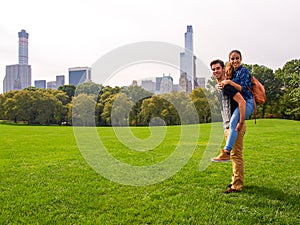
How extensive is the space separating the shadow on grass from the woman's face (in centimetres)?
240

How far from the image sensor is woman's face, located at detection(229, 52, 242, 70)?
17.4ft

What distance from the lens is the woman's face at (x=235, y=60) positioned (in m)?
5.31

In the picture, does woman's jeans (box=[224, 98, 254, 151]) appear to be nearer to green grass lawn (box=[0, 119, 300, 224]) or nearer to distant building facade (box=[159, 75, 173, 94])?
green grass lawn (box=[0, 119, 300, 224])

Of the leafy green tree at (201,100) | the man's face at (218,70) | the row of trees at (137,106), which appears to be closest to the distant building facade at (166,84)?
the row of trees at (137,106)

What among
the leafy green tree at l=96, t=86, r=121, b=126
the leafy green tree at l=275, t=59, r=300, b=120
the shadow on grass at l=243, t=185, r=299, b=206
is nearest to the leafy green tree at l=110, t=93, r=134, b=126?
the leafy green tree at l=96, t=86, r=121, b=126

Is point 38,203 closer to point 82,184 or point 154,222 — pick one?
point 82,184

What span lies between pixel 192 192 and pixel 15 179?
4.21 meters

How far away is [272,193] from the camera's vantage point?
5.82 meters

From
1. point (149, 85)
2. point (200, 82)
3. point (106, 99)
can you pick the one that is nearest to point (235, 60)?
point (200, 82)

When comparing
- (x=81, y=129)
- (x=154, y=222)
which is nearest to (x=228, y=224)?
(x=154, y=222)

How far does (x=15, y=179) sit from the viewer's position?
7262mm

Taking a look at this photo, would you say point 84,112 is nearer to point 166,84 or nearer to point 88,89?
point 88,89

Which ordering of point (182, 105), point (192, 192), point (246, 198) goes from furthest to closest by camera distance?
point (182, 105), point (192, 192), point (246, 198)

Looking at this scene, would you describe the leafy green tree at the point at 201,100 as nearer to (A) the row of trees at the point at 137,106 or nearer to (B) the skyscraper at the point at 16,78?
(A) the row of trees at the point at 137,106
